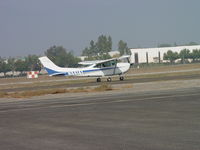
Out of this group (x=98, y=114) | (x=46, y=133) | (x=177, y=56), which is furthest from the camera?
(x=177, y=56)

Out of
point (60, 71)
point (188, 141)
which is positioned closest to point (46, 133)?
point (188, 141)

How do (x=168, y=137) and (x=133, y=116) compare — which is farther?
(x=133, y=116)

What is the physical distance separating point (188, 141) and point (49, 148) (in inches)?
134

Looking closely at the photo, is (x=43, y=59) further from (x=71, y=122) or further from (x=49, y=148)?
(x=49, y=148)

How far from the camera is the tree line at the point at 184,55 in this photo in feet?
537

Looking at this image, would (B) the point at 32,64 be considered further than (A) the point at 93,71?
Yes

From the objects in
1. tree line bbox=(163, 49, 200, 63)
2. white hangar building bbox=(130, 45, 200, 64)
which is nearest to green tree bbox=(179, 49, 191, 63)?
tree line bbox=(163, 49, 200, 63)

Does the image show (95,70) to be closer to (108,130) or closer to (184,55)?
(108,130)

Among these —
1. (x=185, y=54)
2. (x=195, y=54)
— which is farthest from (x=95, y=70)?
(x=185, y=54)

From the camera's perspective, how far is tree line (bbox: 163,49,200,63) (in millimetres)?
163550

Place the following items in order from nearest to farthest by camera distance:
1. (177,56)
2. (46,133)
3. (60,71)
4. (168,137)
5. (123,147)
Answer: (123,147) → (168,137) → (46,133) → (60,71) → (177,56)

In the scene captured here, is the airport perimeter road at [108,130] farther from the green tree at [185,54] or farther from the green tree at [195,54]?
the green tree at [185,54]

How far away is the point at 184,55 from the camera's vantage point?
165250 mm

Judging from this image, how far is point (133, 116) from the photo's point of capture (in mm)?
16359
